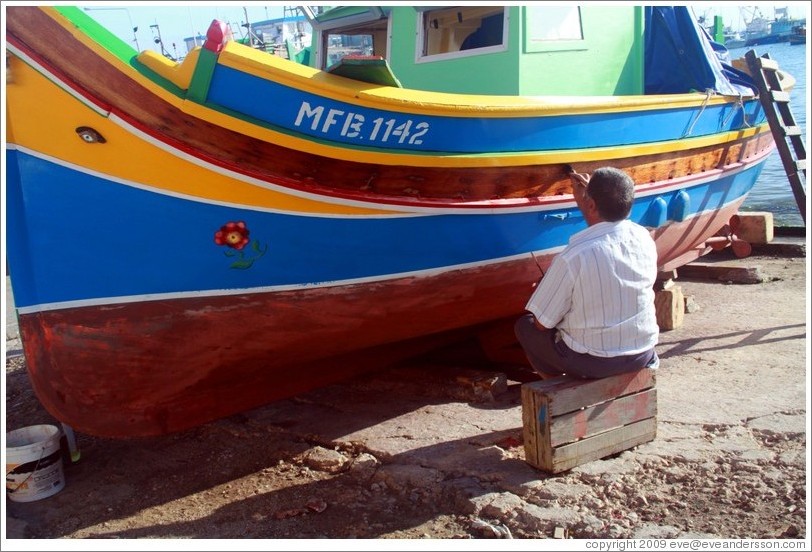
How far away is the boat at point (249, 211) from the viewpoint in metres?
3.13

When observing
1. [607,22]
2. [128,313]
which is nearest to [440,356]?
[128,313]

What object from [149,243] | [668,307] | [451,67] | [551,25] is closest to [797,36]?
[668,307]

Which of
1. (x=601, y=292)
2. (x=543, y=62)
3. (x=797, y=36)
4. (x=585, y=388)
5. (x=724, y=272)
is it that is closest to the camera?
(x=601, y=292)

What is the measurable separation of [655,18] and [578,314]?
3134 millimetres

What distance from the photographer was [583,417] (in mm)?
3182

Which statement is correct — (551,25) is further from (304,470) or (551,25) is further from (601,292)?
(304,470)

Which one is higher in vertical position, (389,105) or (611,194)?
(389,105)

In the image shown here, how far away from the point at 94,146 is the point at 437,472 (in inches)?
82.1

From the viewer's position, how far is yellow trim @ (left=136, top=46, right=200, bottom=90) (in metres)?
3.12

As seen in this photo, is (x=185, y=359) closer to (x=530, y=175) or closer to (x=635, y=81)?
(x=530, y=175)

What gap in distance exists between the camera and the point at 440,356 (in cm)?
489

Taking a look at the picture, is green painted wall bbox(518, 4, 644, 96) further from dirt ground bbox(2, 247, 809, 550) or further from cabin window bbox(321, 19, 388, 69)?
dirt ground bbox(2, 247, 809, 550)

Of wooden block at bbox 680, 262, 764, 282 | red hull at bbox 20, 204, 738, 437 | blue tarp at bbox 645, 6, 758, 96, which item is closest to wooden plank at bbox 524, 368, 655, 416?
red hull at bbox 20, 204, 738, 437

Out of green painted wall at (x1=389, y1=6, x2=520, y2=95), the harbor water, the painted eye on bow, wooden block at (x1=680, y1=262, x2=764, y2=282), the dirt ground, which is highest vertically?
green painted wall at (x1=389, y1=6, x2=520, y2=95)
